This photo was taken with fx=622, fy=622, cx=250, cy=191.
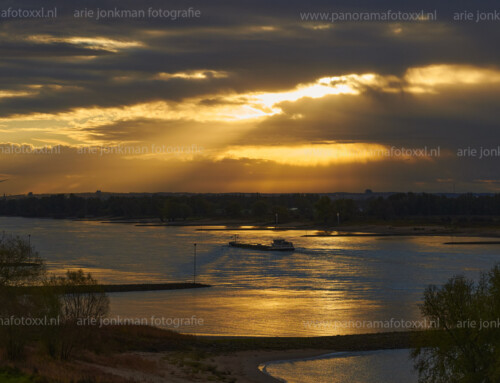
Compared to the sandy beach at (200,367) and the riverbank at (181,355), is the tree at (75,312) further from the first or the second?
the sandy beach at (200,367)

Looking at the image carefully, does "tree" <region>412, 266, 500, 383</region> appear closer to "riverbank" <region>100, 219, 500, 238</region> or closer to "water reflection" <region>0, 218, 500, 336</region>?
"water reflection" <region>0, 218, 500, 336</region>

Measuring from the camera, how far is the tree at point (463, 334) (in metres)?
25.9

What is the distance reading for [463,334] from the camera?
87.5 feet

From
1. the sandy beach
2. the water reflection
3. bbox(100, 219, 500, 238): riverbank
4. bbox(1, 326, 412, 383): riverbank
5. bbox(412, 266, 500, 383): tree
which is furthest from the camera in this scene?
bbox(100, 219, 500, 238): riverbank

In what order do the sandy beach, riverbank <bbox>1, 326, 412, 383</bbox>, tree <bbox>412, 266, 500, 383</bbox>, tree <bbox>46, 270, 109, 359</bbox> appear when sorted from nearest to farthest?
tree <bbox>412, 266, 500, 383</bbox>, riverbank <bbox>1, 326, 412, 383</bbox>, the sandy beach, tree <bbox>46, 270, 109, 359</bbox>

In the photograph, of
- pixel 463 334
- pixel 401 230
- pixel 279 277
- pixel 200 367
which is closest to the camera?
pixel 463 334

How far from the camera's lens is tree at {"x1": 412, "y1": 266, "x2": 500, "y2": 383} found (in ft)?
85.0

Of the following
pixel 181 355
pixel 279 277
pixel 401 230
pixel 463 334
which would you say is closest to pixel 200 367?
pixel 181 355

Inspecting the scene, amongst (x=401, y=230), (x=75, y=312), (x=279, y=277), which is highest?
(x=75, y=312)

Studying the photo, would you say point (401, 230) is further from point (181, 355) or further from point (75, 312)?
point (75, 312)

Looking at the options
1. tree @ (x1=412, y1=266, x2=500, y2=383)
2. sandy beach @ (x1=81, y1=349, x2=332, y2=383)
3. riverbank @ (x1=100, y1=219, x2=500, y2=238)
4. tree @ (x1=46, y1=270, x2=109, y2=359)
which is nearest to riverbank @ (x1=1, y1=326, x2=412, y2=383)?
sandy beach @ (x1=81, y1=349, x2=332, y2=383)

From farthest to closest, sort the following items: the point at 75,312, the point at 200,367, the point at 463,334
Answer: the point at 75,312 < the point at 200,367 < the point at 463,334

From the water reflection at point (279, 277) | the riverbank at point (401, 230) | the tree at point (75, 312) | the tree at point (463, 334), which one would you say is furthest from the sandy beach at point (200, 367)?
the riverbank at point (401, 230)

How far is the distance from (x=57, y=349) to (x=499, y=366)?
2055 centimetres
